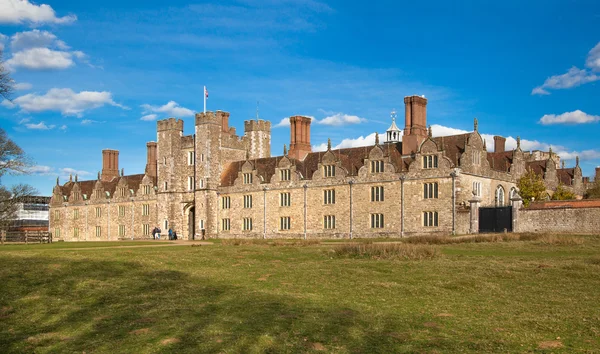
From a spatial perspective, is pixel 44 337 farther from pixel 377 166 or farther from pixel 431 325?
pixel 377 166

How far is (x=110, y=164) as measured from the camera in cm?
9238

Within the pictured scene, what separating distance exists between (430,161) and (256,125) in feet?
85.7

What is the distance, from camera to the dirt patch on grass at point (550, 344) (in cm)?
1174

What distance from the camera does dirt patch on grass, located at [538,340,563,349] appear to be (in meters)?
11.7

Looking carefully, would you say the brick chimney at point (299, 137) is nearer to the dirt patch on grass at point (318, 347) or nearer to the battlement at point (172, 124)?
the battlement at point (172, 124)

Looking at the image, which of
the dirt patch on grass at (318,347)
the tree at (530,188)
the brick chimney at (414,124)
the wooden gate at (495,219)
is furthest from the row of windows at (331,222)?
the dirt patch on grass at (318,347)

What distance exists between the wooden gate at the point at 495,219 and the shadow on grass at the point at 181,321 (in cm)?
3106

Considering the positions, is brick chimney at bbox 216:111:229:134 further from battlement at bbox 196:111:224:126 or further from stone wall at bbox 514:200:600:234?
stone wall at bbox 514:200:600:234

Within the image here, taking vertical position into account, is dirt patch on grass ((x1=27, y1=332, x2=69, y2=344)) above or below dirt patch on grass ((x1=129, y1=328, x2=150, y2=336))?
below

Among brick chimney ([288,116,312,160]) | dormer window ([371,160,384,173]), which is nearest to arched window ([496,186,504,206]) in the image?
dormer window ([371,160,384,173])

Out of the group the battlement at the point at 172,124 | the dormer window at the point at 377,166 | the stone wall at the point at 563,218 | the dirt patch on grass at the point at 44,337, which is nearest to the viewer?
the dirt patch on grass at the point at 44,337

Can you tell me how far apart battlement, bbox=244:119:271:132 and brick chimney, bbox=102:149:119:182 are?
28.8 meters

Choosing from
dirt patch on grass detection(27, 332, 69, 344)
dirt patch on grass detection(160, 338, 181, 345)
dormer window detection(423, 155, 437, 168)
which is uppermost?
dormer window detection(423, 155, 437, 168)

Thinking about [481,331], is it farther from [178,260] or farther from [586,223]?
[586,223]
